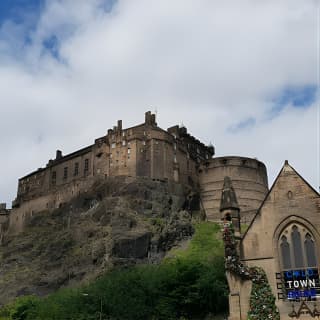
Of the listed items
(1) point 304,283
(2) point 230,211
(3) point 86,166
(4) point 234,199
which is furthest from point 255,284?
(3) point 86,166

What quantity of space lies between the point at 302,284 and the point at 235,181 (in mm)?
58009

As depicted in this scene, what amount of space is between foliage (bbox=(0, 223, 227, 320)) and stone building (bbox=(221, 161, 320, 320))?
38.6 feet

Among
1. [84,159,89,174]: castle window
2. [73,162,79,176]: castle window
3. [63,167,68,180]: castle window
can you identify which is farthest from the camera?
[63,167,68,180]: castle window

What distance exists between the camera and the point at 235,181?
89.8 metres

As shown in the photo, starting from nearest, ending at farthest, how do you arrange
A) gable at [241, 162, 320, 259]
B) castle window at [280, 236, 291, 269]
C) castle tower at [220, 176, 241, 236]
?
1. castle window at [280, 236, 291, 269]
2. gable at [241, 162, 320, 259]
3. castle tower at [220, 176, 241, 236]

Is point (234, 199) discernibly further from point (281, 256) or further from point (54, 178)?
point (54, 178)

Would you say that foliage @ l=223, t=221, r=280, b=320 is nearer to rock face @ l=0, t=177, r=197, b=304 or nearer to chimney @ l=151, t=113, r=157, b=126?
rock face @ l=0, t=177, r=197, b=304

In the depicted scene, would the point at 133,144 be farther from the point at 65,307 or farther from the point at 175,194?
the point at 65,307

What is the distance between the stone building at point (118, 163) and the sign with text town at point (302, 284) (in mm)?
49390

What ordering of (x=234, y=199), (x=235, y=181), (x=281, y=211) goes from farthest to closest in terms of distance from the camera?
(x=235, y=181)
(x=234, y=199)
(x=281, y=211)

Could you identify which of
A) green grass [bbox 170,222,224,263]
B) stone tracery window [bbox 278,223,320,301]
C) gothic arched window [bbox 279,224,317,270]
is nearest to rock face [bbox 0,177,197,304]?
green grass [bbox 170,222,224,263]

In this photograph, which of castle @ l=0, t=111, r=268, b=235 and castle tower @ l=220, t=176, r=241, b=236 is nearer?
castle tower @ l=220, t=176, r=241, b=236

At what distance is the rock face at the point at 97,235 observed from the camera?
67.2m

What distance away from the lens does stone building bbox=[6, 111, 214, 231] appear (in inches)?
3243
